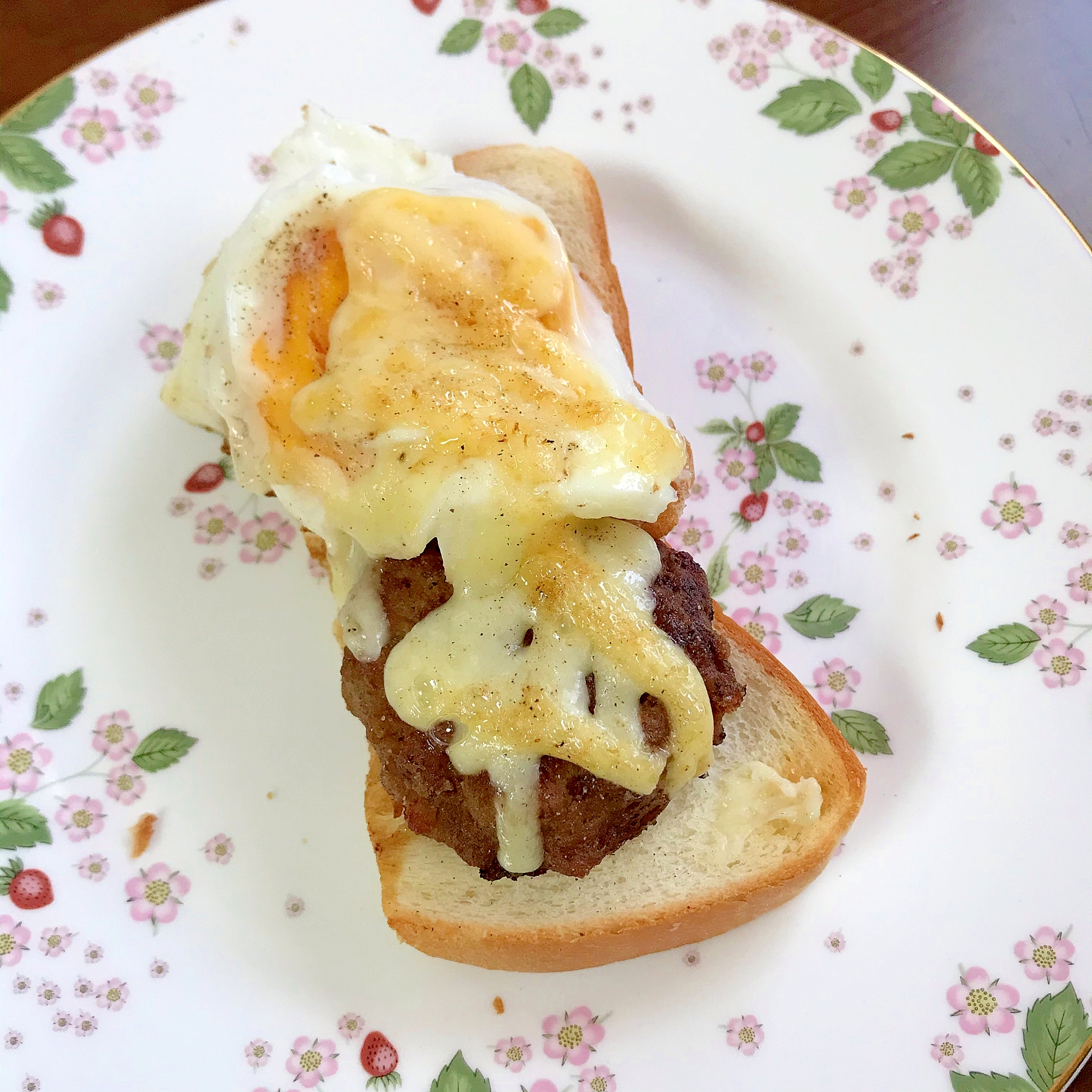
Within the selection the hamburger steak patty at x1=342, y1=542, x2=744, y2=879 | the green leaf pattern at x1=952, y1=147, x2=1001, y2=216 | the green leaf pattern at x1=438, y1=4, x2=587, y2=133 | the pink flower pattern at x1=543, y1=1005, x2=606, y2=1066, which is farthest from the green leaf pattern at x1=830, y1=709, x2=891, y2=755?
the green leaf pattern at x1=438, y1=4, x2=587, y2=133

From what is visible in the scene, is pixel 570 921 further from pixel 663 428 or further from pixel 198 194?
pixel 198 194

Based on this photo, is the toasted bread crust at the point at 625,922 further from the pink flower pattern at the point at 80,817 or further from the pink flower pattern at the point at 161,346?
the pink flower pattern at the point at 161,346

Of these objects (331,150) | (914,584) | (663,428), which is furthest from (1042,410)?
(331,150)

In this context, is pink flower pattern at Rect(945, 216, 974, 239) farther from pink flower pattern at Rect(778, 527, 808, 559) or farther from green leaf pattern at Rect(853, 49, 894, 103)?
pink flower pattern at Rect(778, 527, 808, 559)

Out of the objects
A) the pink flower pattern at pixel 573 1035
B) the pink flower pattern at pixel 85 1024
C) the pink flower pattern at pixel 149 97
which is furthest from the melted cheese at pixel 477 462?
the pink flower pattern at pixel 85 1024

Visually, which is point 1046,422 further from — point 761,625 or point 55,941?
point 55,941

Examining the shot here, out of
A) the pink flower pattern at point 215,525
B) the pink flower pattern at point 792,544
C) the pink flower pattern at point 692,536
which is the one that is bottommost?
the pink flower pattern at point 215,525
